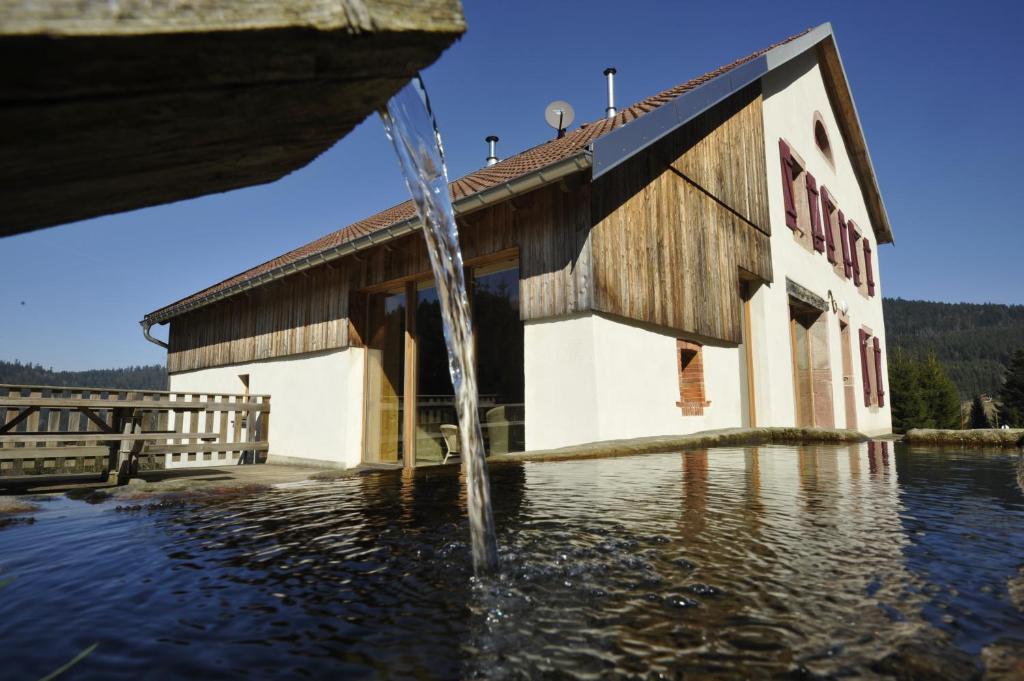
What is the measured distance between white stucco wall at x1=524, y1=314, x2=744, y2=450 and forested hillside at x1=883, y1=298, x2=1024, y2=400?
95.4 meters

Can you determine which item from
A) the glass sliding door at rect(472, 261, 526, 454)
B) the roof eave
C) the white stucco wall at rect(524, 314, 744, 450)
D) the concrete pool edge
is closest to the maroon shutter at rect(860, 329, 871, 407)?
the concrete pool edge

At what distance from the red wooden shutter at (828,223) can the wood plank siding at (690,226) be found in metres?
3.49

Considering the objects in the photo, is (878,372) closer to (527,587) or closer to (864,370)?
(864,370)

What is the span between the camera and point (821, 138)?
14711 millimetres

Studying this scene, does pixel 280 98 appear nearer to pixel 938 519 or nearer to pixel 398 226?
pixel 938 519

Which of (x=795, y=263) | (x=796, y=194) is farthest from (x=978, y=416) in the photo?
(x=795, y=263)

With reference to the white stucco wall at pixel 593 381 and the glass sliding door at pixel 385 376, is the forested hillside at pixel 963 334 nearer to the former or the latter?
the white stucco wall at pixel 593 381

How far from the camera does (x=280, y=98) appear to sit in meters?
1.06

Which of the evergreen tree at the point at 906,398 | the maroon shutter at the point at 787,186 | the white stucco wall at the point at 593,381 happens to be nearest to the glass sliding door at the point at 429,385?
the white stucco wall at the point at 593,381

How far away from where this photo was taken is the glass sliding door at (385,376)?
9711mm

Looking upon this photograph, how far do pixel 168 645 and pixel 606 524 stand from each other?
1973 mm

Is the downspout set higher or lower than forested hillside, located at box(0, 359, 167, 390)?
lower

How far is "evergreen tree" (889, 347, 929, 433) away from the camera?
87.7 ft

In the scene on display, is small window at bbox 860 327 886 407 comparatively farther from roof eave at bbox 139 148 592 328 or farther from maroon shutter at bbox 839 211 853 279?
roof eave at bbox 139 148 592 328
